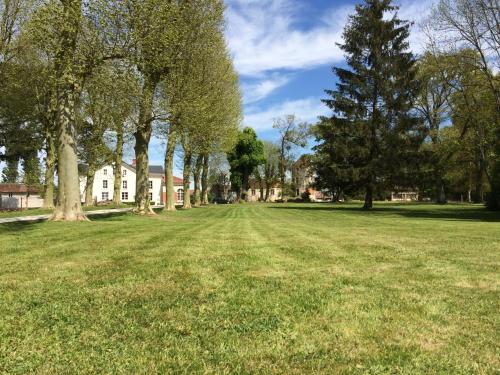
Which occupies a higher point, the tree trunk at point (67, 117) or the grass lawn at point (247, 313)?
the tree trunk at point (67, 117)

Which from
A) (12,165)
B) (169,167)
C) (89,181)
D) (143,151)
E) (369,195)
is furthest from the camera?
(12,165)

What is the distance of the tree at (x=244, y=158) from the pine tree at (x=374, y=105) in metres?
43.0

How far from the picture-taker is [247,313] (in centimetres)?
524

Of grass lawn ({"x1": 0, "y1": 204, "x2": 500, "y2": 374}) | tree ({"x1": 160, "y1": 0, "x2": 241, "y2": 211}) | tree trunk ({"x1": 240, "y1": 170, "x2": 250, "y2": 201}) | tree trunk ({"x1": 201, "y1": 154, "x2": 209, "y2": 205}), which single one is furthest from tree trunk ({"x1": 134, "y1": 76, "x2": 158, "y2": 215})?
tree trunk ({"x1": 240, "y1": 170, "x2": 250, "y2": 201})

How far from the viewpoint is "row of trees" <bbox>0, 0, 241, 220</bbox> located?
18.1 m

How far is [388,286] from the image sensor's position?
665cm

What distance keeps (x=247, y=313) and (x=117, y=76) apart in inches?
642

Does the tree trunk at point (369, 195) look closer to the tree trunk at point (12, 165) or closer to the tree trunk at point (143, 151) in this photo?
the tree trunk at point (143, 151)

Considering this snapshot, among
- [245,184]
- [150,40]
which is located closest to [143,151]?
[150,40]

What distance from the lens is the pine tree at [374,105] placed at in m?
35.6

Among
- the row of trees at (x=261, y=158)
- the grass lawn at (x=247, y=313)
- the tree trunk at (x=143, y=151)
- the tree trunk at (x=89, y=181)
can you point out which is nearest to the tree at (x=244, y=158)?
the row of trees at (x=261, y=158)

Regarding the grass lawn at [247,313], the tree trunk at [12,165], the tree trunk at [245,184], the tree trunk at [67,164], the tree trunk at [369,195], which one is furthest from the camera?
the tree trunk at [245,184]

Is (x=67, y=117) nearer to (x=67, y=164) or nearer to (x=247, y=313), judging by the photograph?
(x=67, y=164)

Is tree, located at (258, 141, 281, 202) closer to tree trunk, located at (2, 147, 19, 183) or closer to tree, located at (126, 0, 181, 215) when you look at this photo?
tree trunk, located at (2, 147, 19, 183)
